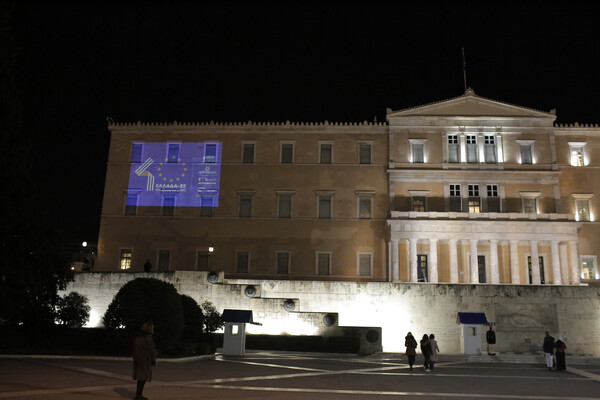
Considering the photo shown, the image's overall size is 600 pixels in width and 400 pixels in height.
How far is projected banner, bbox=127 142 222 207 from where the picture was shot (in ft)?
134

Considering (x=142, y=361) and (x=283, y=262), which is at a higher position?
(x=283, y=262)

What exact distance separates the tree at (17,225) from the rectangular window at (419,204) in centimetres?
2496

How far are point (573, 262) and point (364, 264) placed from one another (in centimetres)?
1367

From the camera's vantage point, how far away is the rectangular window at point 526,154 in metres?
39.8

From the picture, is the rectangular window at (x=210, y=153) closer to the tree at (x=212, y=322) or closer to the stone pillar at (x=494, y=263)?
the tree at (x=212, y=322)

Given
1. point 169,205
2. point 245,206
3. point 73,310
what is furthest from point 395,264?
point 73,310

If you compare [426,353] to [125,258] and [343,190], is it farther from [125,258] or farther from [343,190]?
[125,258]

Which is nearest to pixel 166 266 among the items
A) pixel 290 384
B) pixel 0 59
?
pixel 0 59

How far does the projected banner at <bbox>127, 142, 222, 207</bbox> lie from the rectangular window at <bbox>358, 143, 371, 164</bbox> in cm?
1062

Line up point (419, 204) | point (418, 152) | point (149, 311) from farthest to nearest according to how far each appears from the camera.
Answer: point (418, 152) → point (419, 204) → point (149, 311)

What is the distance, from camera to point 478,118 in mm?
40219

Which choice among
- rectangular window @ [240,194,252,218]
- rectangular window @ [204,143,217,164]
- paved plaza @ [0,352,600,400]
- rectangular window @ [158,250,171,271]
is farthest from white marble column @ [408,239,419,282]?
rectangular window @ [158,250,171,271]

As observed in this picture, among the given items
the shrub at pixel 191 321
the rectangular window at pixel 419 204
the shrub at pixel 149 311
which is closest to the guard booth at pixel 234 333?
the shrub at pixel 191 321

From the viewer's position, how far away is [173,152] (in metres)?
42.1
